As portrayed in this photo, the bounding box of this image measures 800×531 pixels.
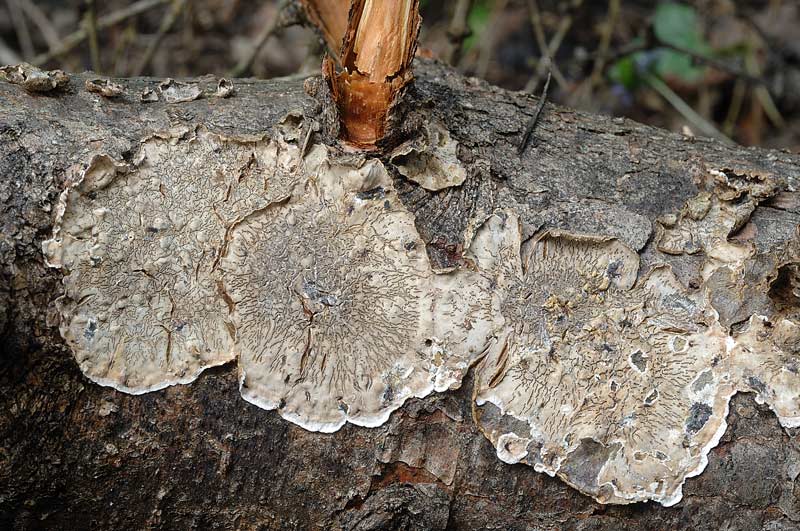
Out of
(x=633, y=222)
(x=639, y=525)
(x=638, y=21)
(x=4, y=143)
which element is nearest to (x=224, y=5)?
(x=638, y=21)

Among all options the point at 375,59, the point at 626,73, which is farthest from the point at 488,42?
the point at 375,59

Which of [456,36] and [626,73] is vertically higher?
[456,36]

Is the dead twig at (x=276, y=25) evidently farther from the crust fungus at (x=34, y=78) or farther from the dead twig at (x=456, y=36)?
the crust fungus at (x=34, y=78)

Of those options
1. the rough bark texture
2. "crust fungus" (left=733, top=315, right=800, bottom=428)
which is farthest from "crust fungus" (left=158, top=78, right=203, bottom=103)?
"crust fungus" (left=733, top=315, right=800, bottom=428)

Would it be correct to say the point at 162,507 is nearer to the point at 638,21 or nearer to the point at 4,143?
the point at 4,143

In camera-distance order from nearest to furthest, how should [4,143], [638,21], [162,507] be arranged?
[4,143] < [162,507] < [638,21]

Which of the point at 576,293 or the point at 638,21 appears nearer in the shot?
the point at 576,293

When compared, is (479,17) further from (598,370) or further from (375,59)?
(598,370)
